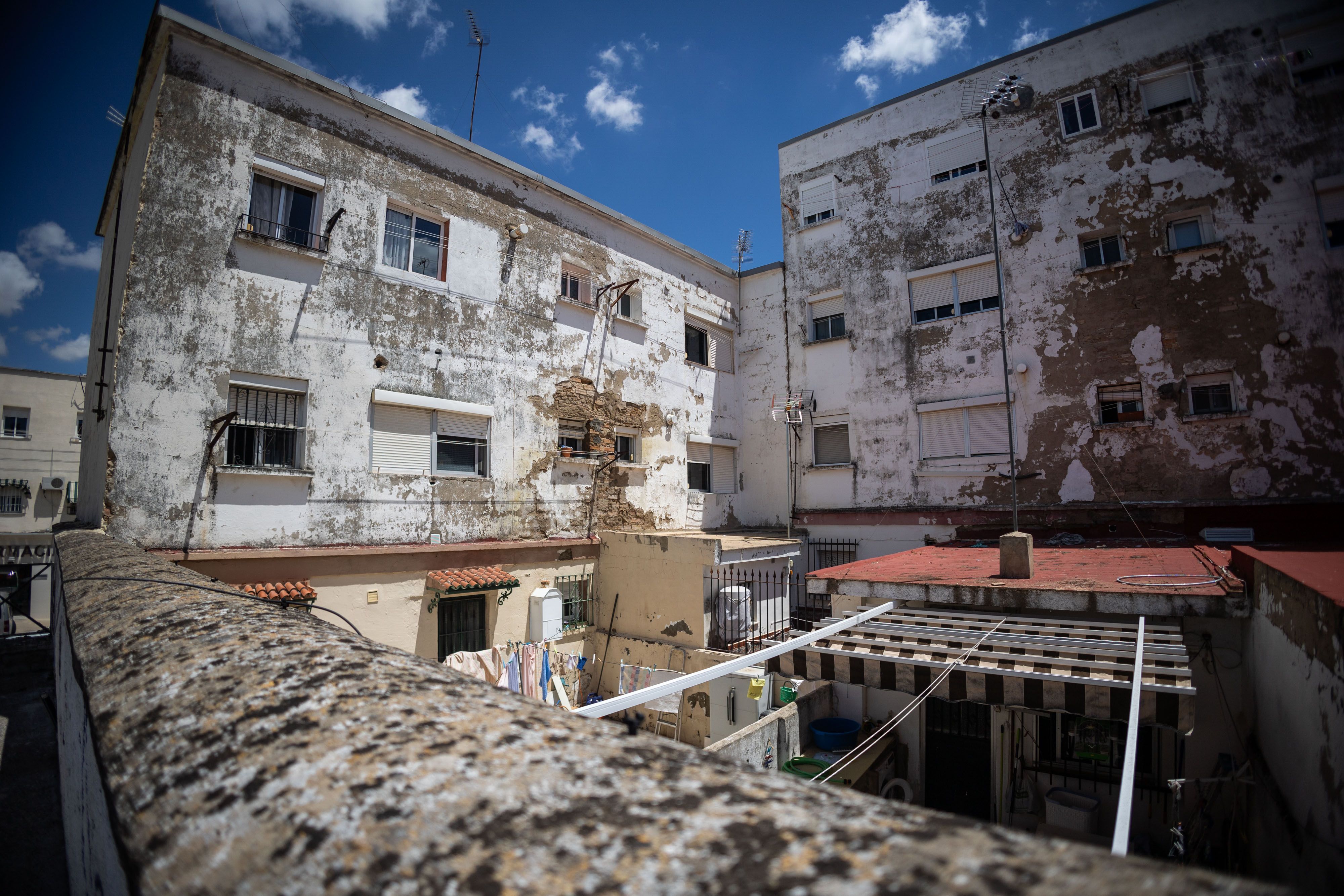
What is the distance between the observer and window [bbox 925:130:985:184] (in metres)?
14.8

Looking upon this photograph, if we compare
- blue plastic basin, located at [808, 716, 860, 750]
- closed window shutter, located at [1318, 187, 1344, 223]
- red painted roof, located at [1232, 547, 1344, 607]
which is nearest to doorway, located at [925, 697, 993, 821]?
blue plastic basin, located at [808, 716, 860, 750]

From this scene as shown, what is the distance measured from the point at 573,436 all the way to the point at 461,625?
15.1ft

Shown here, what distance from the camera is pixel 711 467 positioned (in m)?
17.4

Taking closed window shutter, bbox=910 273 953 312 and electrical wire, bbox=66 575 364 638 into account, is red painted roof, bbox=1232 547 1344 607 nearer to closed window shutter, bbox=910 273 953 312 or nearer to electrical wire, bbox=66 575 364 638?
electrical wire, bbox=66 575 364 638

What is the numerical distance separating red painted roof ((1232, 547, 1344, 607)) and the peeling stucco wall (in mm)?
10937

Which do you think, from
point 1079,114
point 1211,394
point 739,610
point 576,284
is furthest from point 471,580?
point 1079,114

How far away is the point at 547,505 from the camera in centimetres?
1334

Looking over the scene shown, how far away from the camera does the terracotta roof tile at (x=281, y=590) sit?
29.4 ft

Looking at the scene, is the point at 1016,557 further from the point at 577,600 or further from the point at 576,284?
the point at 576,284

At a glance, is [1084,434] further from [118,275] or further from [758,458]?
[118,275]

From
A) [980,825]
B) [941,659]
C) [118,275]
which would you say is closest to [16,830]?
[980,825]

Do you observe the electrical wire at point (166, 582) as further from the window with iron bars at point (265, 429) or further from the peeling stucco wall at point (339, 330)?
the window with iron bars at point (265, 429)

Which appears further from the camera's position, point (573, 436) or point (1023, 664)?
point (573, 436)

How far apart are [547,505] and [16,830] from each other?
9378 millimetres
